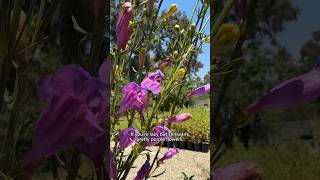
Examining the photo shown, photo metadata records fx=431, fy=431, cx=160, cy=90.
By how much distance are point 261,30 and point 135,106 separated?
0.64m

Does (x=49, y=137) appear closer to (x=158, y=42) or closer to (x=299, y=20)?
(x=158, y=42)

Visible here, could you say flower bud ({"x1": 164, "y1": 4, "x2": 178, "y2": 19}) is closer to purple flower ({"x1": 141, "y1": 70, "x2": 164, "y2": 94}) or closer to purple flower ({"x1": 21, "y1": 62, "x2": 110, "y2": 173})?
purple flower ({"x1": 141, "y1": 70, "x2": 164, "y2": 94})

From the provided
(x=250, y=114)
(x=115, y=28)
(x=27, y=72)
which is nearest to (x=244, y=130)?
(x=115, y=28)

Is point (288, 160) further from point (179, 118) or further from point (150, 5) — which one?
point (150, 5)

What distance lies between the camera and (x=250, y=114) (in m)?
0.52

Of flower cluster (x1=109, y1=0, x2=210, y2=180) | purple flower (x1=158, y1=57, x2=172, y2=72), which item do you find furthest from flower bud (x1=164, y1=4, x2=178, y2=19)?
purple flower (x1=158, y1=57, x2=172, y2=72)

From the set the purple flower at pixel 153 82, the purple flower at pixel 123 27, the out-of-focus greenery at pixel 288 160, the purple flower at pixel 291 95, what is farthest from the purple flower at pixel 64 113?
the out-of-focus greenery at pixel 288 160

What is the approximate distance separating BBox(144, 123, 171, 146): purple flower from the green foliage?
28mm

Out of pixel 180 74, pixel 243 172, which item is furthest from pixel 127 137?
pixel 243 172

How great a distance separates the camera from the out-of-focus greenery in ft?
5.00

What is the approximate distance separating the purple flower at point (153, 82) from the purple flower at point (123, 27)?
0.11m

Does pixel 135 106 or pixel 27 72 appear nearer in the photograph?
pixel 27 72

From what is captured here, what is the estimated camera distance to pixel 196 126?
105cm

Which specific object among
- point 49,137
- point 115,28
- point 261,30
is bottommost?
point 49,137
